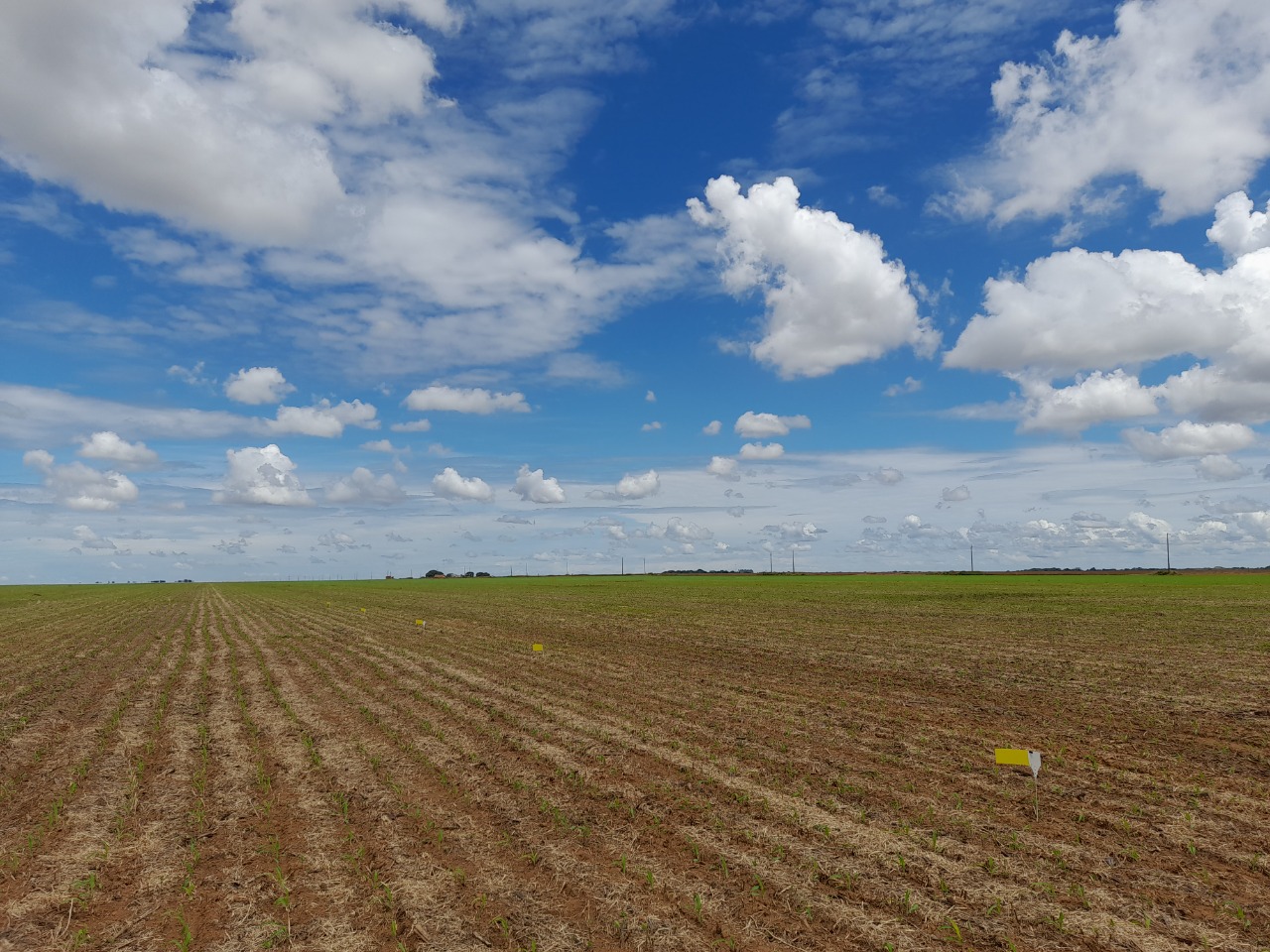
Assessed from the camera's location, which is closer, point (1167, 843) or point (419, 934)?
point (419, 934)

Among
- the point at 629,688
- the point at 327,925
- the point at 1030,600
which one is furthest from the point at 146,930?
the point at 1030,600

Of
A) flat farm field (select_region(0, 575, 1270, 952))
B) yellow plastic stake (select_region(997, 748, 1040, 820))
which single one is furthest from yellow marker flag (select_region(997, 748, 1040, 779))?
flat farm field (select_region(0, 575, 1270, 952))

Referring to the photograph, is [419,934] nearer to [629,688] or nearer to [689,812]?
[689,812]

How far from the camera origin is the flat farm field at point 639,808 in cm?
741

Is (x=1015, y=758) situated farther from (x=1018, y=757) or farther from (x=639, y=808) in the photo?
(x=639, y=808)

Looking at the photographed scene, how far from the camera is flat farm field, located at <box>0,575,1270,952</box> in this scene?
7410 millimetres

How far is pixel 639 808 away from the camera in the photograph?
10.7m

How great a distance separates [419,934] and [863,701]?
13.9m

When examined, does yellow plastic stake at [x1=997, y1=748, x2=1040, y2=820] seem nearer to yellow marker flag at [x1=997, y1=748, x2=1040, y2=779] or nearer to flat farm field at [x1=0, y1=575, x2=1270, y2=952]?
yellow marker flag at [x1=997, y1=748, x2=1040, y2=779]

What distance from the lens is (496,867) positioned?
28.5 ft

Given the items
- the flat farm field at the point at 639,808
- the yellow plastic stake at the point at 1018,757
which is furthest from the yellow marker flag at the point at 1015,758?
the flat farm field at the point at 639,808

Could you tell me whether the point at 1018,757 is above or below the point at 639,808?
above

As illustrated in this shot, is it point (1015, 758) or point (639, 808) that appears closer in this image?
point (1015, 758)

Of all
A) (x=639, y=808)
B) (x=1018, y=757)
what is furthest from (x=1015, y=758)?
(x=639, y=808)
